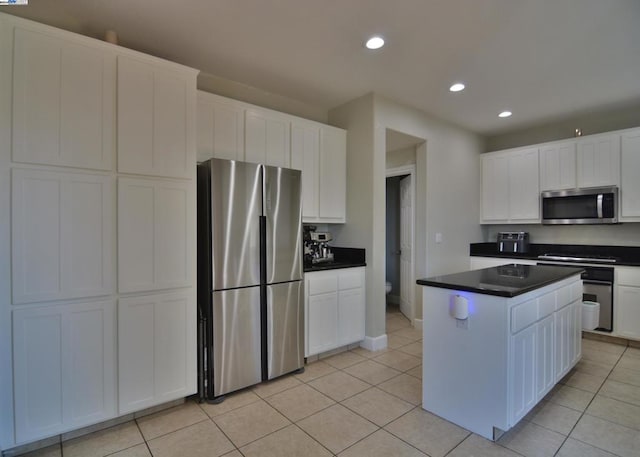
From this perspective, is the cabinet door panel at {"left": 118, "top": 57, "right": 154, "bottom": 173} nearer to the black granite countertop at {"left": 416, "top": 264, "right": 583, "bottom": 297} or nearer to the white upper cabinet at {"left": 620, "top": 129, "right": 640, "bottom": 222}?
the black granite countertop at {"left": 416, "top": 264, "right": 583, "bottom": 297}

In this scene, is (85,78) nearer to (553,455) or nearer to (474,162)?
(553,455)

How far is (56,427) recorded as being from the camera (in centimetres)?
191

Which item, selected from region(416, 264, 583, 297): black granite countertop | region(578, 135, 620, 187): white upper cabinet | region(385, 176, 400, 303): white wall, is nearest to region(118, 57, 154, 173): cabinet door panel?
region(416, 264, 583, 297): black granite countertop

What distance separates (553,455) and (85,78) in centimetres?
362

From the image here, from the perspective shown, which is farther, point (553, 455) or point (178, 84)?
point (178, 84)

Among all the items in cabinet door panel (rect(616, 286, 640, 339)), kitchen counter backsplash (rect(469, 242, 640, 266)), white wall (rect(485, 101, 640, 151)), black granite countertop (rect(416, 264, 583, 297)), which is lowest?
cabinet door panel (rect(616, 286, 640, 339))

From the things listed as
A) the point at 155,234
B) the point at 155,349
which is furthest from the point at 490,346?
the point at 155,234

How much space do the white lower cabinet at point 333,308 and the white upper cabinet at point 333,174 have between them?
2.26 ft

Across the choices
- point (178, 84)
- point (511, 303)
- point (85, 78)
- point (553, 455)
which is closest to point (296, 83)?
point (178, 84)

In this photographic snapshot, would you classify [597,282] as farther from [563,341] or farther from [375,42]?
[375,42]

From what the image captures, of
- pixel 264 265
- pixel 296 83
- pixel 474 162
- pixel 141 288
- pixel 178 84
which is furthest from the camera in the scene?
pixel 474 162

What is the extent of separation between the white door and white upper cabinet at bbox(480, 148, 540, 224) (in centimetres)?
124

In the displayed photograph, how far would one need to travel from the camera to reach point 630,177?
3.77 m

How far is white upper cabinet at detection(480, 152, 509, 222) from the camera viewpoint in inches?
189
